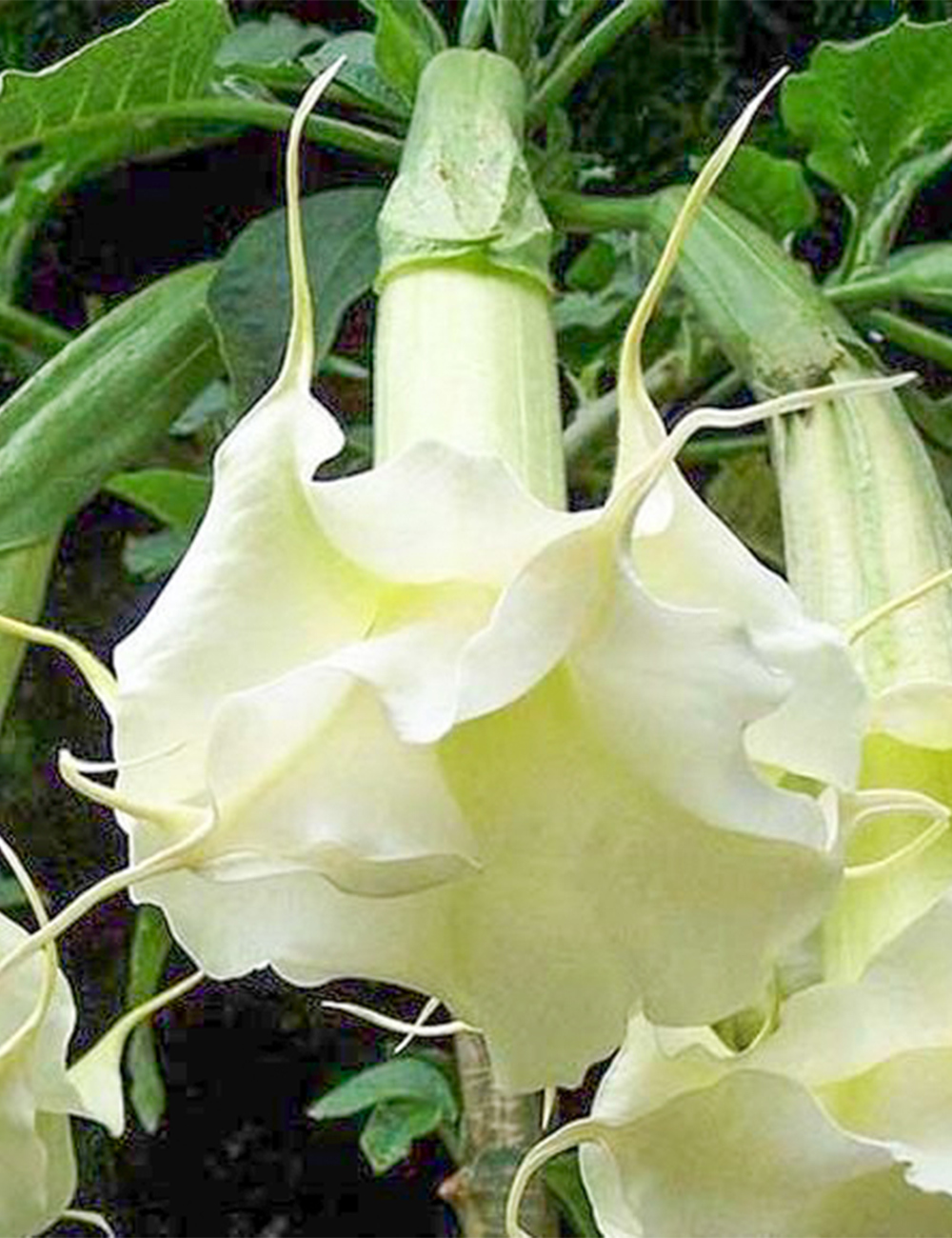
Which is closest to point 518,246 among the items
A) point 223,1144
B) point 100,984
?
point 100,984

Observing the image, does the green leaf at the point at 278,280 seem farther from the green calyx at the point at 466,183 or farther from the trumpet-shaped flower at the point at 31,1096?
the trumpet-shaped flower at the point at 31,1096

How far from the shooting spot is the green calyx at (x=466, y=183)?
0.55 m

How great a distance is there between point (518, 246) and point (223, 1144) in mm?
827

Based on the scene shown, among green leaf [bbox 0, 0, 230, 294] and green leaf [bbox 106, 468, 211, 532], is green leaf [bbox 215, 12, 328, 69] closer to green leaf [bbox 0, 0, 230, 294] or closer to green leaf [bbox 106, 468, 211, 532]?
green leaf [bbox 0, 0, 230, 294]

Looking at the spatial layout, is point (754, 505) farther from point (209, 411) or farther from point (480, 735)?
point (480, 735)

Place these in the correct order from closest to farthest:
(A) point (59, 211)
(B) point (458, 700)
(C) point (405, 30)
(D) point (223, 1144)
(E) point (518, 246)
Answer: (B) point (458, 700) < (E) point (518, 246) < (C) point (405, 30) < (A) point (59, 211) < (D) point (223, 1144)

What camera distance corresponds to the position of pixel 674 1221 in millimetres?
452

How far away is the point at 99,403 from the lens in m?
0.65

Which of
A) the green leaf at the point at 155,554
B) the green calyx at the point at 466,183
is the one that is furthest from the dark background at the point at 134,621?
the green calyx at the point at 466,183

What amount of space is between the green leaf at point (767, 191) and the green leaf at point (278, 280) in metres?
0.12

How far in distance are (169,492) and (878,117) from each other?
12.4 inches

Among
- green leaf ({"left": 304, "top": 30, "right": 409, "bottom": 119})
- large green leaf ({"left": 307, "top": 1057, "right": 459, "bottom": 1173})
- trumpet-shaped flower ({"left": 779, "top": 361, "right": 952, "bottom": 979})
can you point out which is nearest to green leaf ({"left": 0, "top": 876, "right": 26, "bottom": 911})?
large green leaf ({"left": 307, "top": 1057, "right": 459, "bottom": 1173})

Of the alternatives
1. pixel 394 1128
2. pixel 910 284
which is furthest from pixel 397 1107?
pixel 910 284

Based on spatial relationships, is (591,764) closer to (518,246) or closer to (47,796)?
(518,246)
